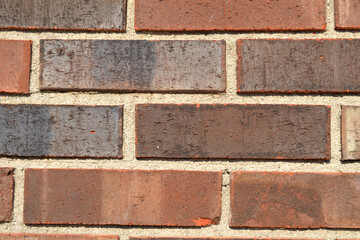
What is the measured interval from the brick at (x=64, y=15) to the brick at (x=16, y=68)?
4 centimetres

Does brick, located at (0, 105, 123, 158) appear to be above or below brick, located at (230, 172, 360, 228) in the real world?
above

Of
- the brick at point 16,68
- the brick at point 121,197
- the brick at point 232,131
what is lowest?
the brick at point 121,197

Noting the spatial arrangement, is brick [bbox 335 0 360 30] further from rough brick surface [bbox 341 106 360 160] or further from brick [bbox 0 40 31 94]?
brick [bbox 0 40 31 94]

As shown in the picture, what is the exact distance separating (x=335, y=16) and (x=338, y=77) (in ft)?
0.35

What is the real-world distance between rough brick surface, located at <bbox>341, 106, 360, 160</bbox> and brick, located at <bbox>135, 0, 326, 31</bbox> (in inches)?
6.0

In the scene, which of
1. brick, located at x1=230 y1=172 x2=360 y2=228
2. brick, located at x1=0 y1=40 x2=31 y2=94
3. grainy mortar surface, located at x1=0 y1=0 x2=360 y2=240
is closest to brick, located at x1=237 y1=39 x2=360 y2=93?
grainy mortar surface, located at x1=0 y1=0 x2=360 y2=240

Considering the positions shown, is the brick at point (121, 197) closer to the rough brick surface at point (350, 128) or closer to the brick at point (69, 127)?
the brick at point (69, 127)

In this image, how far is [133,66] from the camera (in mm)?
548

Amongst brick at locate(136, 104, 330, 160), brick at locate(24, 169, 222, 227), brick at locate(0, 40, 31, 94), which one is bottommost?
brick at locate(24, 169, 222, 227)

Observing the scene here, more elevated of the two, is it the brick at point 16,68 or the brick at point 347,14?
the brick at point 347,14

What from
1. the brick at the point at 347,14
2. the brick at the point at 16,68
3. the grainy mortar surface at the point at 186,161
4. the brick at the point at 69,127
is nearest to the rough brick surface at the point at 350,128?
the grainy mortar surface at the point at 186,161

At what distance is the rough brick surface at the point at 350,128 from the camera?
21.3 inches

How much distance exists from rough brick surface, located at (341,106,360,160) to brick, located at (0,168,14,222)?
58 centimetres

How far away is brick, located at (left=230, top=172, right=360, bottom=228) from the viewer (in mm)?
543
